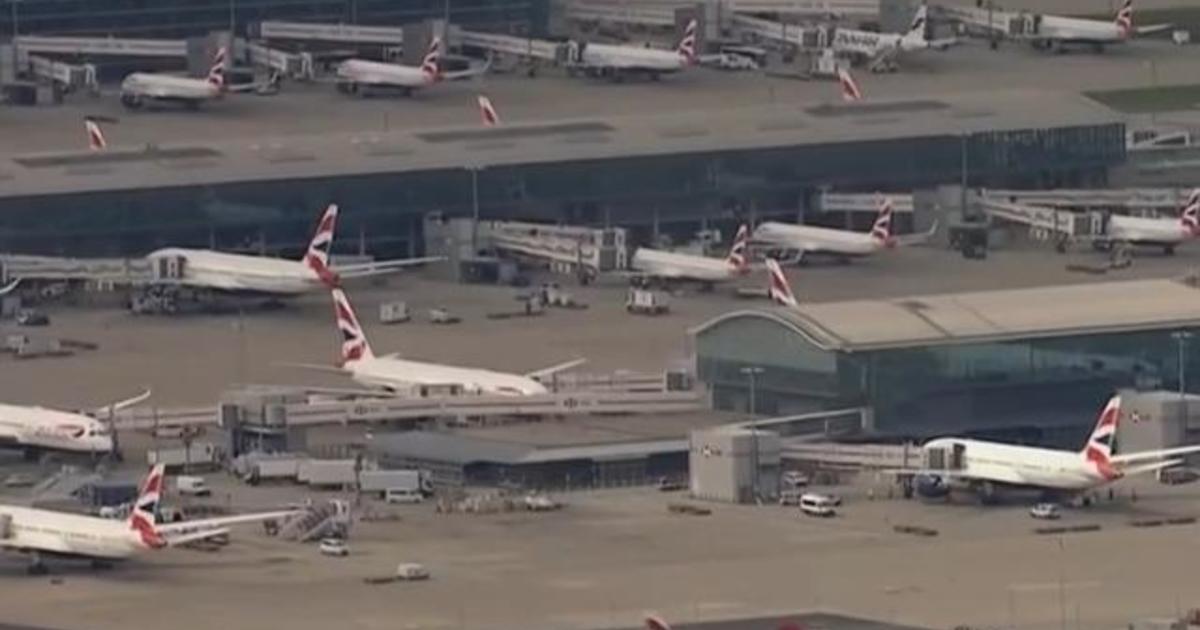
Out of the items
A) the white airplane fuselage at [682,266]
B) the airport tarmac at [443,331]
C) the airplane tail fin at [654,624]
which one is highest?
the airplane tail fin at [654,624]

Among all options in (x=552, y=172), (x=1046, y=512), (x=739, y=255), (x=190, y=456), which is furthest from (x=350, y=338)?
(x=552, y=172)

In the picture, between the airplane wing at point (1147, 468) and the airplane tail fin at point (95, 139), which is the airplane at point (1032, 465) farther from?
the airplane tail fin at point (95, 139)

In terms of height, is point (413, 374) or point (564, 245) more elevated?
point (413, 374)

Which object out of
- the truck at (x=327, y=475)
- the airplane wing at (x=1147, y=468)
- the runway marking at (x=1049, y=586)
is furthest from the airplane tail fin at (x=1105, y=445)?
the truck at (x=327, y=475)

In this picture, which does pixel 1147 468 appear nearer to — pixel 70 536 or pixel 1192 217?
pixel 70 536

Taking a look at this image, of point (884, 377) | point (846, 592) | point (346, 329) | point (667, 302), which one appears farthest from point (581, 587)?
point (667, 302)

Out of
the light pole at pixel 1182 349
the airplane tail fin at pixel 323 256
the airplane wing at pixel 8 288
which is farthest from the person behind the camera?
the airplane wing at pixel 8 288

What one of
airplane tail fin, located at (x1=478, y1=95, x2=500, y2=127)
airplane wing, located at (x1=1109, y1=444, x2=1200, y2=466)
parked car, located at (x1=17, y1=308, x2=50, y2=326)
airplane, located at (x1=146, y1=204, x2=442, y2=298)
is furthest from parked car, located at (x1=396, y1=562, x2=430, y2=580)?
airplane tail fin, located at (x1=478, y1=95, x2=500, y2=127)
